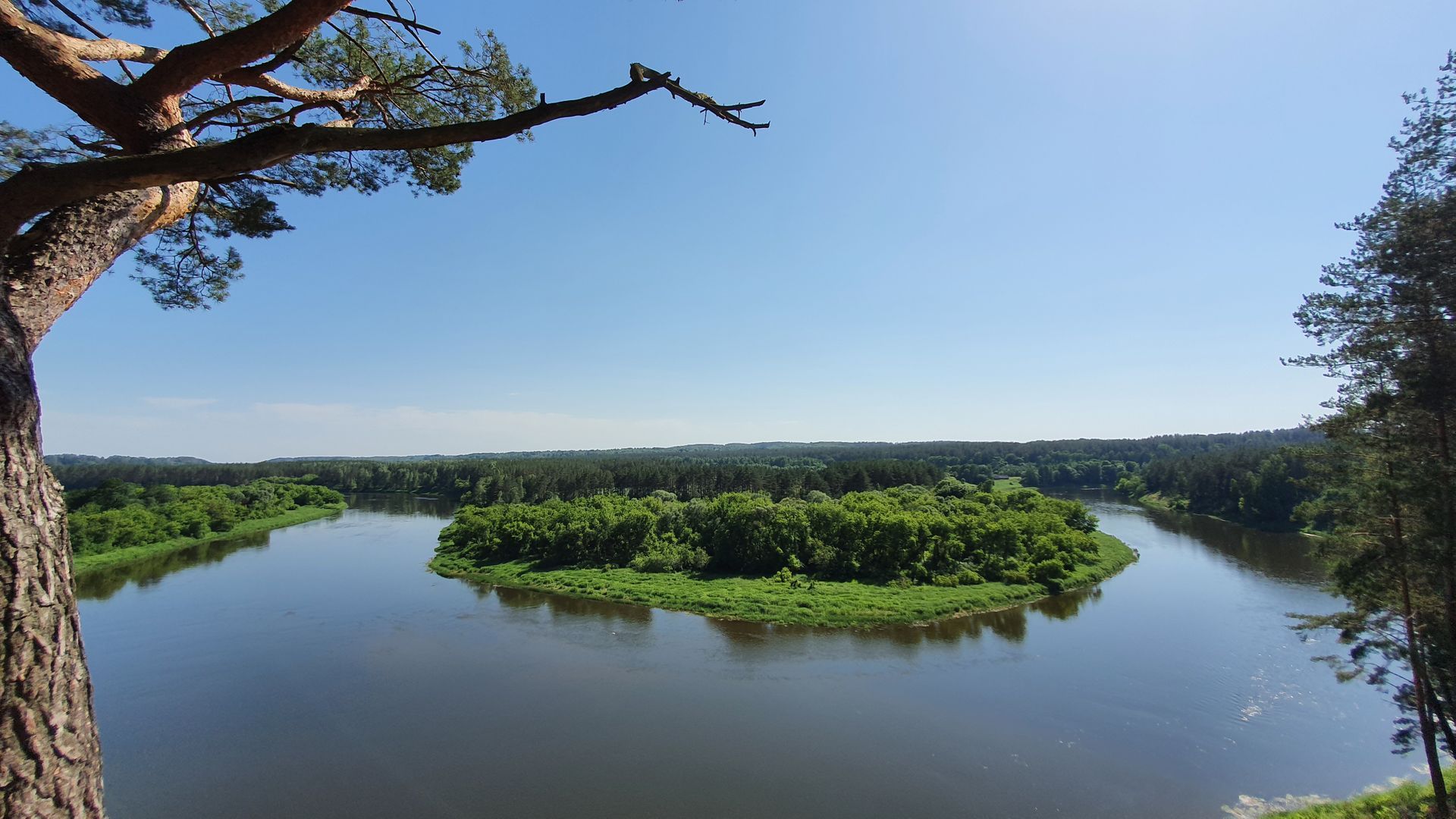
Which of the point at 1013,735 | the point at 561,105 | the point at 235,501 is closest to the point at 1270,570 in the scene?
the point at 1013,735

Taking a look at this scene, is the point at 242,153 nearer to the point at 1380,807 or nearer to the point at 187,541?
the point at 1380,807

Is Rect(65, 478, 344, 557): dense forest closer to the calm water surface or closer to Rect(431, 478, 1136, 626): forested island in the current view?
the calm water surface

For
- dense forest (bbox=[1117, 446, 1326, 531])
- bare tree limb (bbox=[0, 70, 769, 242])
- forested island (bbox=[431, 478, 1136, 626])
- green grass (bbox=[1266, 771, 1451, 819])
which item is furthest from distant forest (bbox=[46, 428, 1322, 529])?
bare tree limb (bbox=[0, 70, 769, 242])

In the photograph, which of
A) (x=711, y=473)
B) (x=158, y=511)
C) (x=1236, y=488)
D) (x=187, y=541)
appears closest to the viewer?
(x=187, y=541)

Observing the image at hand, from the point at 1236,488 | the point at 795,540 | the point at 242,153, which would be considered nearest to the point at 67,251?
the point at 242,153

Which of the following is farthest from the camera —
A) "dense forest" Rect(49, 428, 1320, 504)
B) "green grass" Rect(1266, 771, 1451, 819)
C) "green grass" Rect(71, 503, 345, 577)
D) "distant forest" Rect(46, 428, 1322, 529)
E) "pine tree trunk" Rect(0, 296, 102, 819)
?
"dense forest" Rect(49, 428, 1320, 504)

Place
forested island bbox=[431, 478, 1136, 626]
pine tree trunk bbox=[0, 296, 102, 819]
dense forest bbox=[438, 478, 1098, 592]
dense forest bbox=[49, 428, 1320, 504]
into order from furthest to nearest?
dense forest bbox=[49, 428, 1320, 504]
dense forest bbox=[438, 478, 1098, 592]
forested island bbox=[431, 478, 1136, 626]
pine tree trunk bbox=[0, 296, 102, 819]
